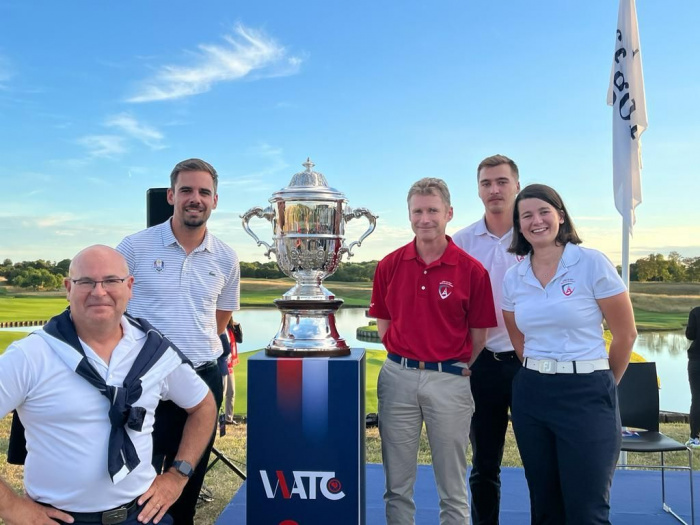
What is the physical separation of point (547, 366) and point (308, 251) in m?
0.98

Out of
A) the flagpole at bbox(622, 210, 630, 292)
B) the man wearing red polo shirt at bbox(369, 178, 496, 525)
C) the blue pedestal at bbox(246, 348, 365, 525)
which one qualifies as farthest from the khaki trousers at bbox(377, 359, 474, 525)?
the flagpole at bbox(622, 210, 630, 292)

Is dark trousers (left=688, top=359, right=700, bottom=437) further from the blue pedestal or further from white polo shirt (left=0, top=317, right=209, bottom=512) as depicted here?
white polo shirt (left=0, top=317, right=209, bottom=512)

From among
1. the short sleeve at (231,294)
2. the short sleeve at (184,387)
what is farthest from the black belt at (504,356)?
the short sleeve at (184,387)

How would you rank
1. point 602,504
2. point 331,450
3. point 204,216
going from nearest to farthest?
1. point 602,504
2. point 331,450
3. point 204,216

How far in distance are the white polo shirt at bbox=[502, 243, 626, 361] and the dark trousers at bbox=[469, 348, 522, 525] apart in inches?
19.5

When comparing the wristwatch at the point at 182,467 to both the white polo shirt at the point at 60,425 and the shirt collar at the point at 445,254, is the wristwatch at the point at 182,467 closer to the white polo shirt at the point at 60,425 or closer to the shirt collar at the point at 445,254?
the white polo shirt at the point at 60,425

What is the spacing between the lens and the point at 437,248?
7.38 ft

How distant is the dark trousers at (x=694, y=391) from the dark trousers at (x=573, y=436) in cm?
344

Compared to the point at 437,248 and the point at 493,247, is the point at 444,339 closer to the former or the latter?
the point at 437,248

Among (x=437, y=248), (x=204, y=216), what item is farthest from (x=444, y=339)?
(x=204, y=216)

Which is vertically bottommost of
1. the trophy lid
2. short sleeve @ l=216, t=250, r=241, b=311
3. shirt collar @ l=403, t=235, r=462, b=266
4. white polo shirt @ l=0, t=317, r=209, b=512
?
white polo shirt @ l=0, t=317, r=209, b=512

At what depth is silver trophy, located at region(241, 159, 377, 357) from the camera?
88.4 inches

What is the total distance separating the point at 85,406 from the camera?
153 centimetres

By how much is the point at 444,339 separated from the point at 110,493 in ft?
3.97
